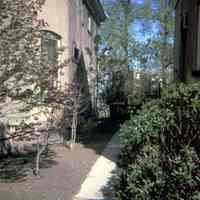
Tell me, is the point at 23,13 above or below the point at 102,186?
above

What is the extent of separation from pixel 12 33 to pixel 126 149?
2596 millimetres

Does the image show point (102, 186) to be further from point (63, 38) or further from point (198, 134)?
point (63, 38)

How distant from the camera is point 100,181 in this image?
678 cm

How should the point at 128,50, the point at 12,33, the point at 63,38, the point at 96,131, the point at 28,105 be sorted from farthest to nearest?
1. the point at 128,50
2. the point at 96,131
3. the point at 63,38
4. the point at 28,105
5. the point at 12,33

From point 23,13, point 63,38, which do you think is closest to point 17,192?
point 23,13

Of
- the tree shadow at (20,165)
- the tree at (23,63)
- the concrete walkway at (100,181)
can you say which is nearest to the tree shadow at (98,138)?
the concrete walkway at (100,181)

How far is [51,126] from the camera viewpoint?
25.2 ft

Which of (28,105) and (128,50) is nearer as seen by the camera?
(28,105)

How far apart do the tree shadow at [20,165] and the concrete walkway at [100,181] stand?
3.59 ft

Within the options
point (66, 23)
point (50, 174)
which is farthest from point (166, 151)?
point (66, 23)

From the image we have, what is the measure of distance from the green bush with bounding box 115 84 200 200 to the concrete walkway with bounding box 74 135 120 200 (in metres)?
1.37

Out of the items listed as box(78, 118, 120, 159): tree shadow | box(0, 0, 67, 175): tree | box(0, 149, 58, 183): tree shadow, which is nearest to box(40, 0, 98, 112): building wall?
box(78, 118, 120, 159): tree shadow

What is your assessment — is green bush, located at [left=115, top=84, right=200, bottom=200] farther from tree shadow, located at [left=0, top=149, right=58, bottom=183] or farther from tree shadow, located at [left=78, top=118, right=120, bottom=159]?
tree shadow, located at [left=78, top=118, right=120, bottom=159]

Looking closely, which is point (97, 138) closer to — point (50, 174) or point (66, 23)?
point (66, 23)
